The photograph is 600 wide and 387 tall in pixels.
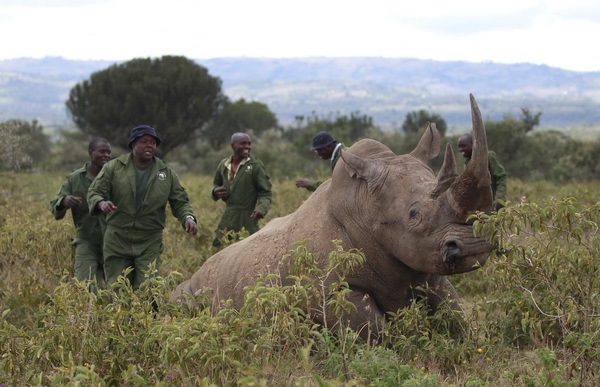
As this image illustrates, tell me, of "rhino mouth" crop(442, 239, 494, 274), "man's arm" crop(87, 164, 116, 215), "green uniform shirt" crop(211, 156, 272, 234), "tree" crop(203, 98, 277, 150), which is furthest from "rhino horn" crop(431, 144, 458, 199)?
"tree" crop(203, 98, 277, 150)

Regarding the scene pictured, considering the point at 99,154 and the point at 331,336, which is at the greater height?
the point at 99,154

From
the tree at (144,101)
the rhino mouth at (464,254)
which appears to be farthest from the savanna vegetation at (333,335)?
the tree at (144,101)

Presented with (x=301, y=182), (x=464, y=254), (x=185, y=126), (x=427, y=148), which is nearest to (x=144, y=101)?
(x=185, y=126)

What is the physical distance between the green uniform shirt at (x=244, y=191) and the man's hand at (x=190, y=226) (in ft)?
8.64

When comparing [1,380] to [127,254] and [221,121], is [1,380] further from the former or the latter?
[221,121]

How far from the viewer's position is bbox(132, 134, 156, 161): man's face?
768cm

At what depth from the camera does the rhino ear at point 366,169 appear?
628cm

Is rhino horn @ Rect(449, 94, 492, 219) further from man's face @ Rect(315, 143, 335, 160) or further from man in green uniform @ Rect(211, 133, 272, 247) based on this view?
man in green uniform @ Rect(211, 133, 272, 247)

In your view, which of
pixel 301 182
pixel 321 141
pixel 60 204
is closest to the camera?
pixel 60 204

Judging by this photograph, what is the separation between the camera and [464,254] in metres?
5.46

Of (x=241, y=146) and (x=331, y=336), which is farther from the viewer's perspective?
(x=241, y=146)

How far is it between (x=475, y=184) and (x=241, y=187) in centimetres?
520

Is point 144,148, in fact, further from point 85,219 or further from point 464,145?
point 464,145

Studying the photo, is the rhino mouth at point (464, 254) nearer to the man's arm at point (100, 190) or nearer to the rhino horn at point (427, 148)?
the rhino horn at point (427, 148)
